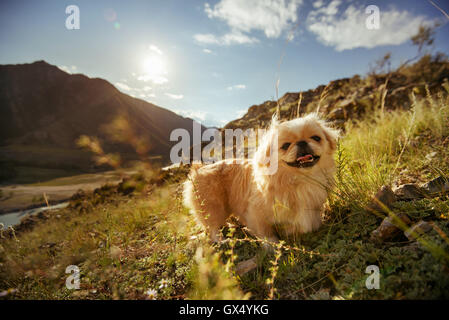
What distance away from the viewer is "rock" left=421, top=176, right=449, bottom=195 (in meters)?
1.86

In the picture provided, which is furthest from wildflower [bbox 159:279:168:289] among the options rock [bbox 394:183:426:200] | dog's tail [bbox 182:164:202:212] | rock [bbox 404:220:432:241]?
rock [bbox 394:183:426:200]

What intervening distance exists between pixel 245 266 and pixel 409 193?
6.35 ft

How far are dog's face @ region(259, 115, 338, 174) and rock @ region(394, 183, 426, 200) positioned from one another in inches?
29.1

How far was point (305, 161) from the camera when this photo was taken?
81.0 inches

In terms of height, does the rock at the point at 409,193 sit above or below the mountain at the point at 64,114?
below

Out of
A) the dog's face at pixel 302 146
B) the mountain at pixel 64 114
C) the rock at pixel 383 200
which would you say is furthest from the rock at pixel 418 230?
the mountain at pixel 64 114

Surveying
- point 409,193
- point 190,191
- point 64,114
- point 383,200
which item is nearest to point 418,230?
point 383,200

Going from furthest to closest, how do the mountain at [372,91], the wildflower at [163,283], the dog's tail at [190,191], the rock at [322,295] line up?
the mountain at [372,91] < the dog's tail at [190,191] < the wildflower at [163,283] < the rock at [322,295]

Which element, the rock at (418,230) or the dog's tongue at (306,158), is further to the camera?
the dog's tongue at (306,158)

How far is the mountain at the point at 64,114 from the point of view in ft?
188

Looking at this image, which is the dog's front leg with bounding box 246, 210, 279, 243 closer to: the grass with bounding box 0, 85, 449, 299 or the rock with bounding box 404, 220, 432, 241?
the grass with bounding box 0, 85, 449, 299

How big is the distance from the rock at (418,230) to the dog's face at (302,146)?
3.13 feet

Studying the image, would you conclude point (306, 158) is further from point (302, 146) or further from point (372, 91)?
point (372, 91)

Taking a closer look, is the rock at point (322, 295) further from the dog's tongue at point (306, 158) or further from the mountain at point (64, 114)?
the mountain at point (64, 114)
